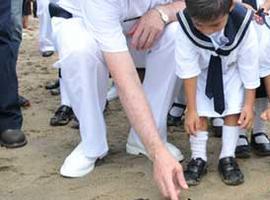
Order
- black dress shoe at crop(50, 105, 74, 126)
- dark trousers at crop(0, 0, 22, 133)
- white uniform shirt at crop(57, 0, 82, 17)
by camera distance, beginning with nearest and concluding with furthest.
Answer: white uniform shirt at crop(57, 0, 82, 17)
dark trousers at crop(0, 0, 22, 133)
black dress shoe at crop(50, 105, 74, 126)

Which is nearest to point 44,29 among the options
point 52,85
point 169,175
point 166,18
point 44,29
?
point 44,29

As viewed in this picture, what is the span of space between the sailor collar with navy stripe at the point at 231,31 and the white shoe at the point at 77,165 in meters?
0.74

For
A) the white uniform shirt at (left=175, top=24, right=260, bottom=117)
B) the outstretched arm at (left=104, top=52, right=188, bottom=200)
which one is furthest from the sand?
the outstretched arm at (left=104, top=52, right=188, bottom=200)

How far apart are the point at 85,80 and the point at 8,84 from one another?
2.19 ft

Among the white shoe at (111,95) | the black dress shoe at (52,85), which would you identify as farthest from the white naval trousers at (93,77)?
the black dress shoe at (52,85)

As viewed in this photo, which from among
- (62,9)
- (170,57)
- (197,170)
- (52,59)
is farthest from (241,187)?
(52,59)

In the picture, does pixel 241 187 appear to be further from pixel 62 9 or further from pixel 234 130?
pixel 62 9

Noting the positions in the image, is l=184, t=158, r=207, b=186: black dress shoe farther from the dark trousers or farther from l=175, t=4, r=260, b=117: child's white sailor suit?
the dark trousers

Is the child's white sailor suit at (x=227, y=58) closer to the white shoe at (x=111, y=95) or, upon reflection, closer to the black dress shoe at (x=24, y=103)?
the white shoe at (x=111, y=95)

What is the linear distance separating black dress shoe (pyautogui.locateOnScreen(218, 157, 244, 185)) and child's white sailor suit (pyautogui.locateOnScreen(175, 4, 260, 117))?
0.21 m

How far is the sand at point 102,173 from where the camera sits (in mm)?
2803

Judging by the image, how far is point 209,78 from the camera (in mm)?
2947

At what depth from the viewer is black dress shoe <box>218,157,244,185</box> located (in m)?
2.88

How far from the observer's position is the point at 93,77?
300 cm
